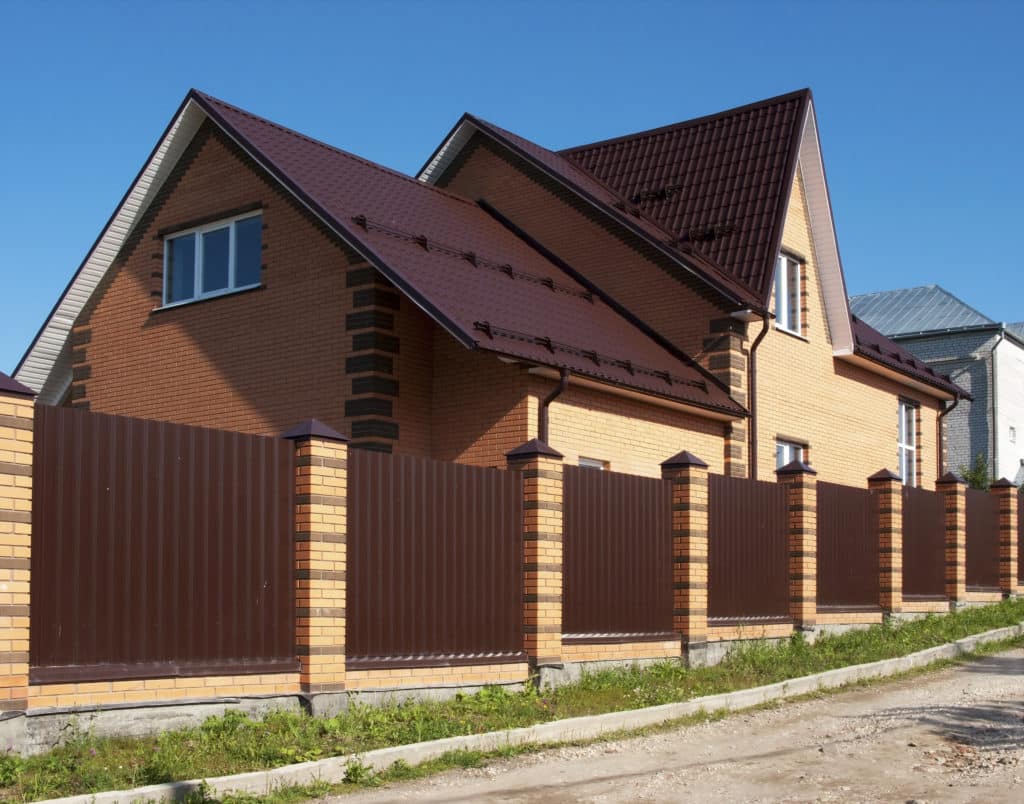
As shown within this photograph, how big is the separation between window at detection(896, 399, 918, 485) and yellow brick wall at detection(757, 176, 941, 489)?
645 mm

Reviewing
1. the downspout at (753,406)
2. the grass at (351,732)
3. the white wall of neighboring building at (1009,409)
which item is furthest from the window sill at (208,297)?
the white wall of neighboring building at (1009,409)

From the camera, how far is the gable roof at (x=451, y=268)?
13.8 metres

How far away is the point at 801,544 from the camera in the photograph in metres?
14.9

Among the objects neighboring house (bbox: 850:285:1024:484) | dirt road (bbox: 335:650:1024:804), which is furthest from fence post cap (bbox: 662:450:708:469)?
neighboring house (bbox: 850:285:1024:484)

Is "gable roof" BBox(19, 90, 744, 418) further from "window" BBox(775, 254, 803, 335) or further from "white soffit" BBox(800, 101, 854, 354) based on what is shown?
"white soffit" BBox(800, 101, 854, 354)

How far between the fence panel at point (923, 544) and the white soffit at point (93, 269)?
1098 centimetres

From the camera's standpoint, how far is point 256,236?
51.0 ft

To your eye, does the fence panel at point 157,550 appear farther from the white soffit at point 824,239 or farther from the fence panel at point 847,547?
the white soffit at point 824,239

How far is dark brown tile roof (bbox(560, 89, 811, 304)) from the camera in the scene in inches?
715

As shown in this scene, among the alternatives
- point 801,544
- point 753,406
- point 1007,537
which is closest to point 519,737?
point 801,544

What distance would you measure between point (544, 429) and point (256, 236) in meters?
4.52

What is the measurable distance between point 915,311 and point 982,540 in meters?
21.1

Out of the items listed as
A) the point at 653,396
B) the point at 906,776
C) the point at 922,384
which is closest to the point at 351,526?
the point at 906,776

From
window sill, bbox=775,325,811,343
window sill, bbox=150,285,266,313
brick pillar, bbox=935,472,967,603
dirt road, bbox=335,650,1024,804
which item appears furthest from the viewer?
brick pillar, bbox=935,472,967,603
